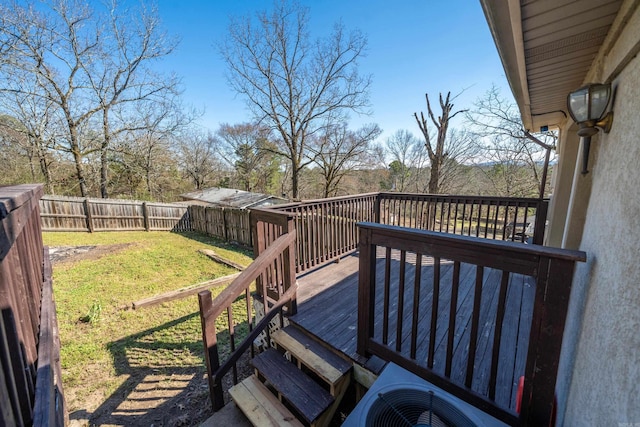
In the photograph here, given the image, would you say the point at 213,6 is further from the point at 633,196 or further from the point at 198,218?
the point at 633,196

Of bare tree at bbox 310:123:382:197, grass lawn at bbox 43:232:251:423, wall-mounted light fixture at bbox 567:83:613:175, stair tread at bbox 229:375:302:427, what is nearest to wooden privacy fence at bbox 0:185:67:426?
stair tread at bbox 229:375:302:427

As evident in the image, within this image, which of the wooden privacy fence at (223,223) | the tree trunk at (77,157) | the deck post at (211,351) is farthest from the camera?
the tree trunk at (77,157)

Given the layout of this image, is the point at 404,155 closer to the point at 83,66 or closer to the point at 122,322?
the point at 122,322

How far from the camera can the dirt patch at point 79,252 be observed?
7.46 metres

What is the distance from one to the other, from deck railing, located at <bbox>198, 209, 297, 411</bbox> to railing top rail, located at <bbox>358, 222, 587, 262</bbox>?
1.17 metres

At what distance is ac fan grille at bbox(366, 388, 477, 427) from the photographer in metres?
1.30

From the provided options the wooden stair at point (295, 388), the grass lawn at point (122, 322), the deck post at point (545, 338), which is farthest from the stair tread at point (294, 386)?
the grass lawn at point (122, 322)

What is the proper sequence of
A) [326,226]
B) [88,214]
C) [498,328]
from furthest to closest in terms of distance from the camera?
[88,214], [326,226], [498,328]

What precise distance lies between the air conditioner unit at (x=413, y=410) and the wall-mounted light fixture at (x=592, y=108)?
180 cm

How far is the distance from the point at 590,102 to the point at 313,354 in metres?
2.88

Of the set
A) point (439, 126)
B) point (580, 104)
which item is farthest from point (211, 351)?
point (439, 126)

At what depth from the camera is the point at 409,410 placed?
1.40 metres

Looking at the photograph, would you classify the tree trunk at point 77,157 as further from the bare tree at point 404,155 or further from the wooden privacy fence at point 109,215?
the bare tree at point 404,155

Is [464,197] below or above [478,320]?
above
